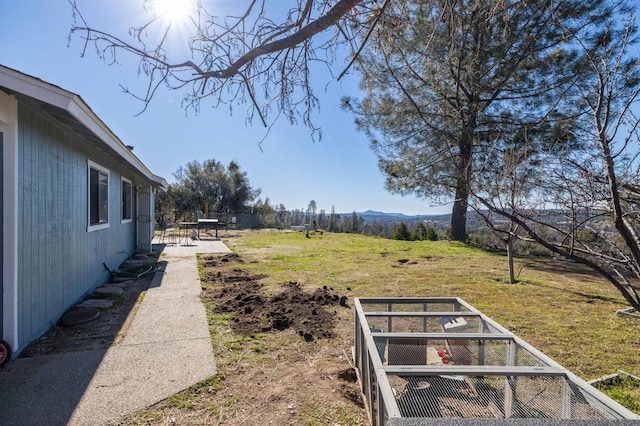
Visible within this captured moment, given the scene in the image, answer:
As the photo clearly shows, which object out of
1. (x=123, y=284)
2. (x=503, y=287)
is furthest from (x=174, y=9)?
(x=503, y=287)

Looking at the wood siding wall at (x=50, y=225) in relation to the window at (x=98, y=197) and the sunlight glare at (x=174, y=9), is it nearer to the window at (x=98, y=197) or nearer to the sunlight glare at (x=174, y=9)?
the window at (x=98, y=197)

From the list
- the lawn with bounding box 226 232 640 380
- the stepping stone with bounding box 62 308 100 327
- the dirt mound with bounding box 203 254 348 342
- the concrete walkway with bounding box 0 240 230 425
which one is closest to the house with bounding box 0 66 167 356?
the stepping stone with bounding box 62 308 100 327

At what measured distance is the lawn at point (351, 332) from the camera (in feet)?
7.98

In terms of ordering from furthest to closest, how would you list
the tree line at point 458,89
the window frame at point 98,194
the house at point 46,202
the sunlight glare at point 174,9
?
the window frame at point 98,194, the house at point 46,202, the sunlight glare at point 174,9, the tree line at point 458,89

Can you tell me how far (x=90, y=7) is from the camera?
2.12 meters

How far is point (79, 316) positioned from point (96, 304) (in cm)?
63

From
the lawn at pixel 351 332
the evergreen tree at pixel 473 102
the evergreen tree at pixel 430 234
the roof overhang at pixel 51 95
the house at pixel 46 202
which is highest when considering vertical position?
the evergreen tree at pixel 473 102

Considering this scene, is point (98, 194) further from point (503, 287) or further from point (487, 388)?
point (503, 287)

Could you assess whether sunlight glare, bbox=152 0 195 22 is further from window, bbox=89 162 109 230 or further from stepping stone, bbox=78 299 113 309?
window, bbox=89 162 109 230

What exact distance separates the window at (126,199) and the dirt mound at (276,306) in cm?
377

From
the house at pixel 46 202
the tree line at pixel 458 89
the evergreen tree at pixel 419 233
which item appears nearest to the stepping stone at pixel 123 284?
the house at pixel 46 202

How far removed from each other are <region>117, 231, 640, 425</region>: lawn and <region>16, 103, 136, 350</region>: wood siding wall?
186 centimetres

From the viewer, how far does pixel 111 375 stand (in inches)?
110

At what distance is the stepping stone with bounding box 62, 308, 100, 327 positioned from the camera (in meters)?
4.06
